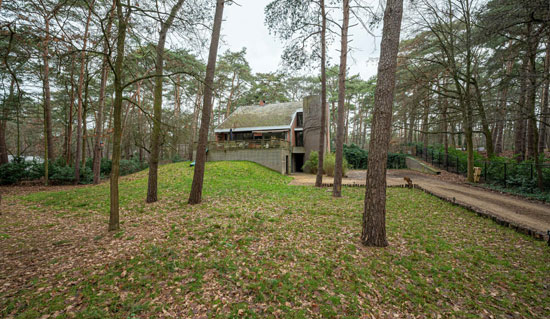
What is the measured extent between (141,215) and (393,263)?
6.63 metres

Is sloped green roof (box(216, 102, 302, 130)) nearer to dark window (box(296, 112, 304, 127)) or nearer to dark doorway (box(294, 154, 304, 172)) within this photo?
dark window (box(296, 112, 304, 127))

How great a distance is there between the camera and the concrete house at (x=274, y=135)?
1845 cm

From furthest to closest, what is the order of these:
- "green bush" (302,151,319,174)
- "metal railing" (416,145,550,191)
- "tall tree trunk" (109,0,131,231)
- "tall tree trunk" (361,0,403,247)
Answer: "green bush" (302,151,319,174)
"metal railing" (416,145,550,191)
"tall tree trunk" (109,0,131,231)
"tall tree trunk" (361,0,403,247)

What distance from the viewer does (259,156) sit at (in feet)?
60.7

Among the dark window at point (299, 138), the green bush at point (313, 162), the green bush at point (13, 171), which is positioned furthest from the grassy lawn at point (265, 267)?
the dark window at point (299, 138)

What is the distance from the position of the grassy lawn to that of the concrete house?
1237 cm

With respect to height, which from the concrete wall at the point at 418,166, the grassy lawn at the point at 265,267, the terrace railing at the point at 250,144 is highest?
the terrace railing at the point at 250,144

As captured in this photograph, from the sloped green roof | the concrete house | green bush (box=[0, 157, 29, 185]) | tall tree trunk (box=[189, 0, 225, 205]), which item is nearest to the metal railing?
the concrete house

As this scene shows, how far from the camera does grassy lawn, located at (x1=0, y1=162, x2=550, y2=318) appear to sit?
275 cm

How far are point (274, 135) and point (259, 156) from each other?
159 inches

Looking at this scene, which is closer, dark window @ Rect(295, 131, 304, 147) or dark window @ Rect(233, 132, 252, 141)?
dark window @ Rect(295, 131, 304, 147)

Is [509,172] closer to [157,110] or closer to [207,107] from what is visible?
[207,107]

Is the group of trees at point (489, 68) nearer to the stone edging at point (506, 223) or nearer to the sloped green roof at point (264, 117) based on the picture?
the stone edging at point (506, 223)

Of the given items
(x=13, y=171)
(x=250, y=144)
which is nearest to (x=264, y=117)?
(x=250, y=144)
